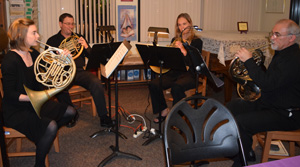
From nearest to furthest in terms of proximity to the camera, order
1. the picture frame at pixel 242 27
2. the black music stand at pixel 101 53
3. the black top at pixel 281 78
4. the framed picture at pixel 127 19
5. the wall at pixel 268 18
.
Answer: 1. the black top at pixel 281 78
2. the black music stand at pixel 101 53
3. the picture frame at pixel 242 27
4. the framed picture at pixel 127 19
5. the wall at pixel 268 18

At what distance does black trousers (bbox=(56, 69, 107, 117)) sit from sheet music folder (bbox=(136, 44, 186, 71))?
2.47ft

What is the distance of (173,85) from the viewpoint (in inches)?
139

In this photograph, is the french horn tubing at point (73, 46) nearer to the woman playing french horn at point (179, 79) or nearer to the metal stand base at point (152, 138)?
the woman playing french horn at point (179, 79)

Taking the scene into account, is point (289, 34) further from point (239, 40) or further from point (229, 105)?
point (239, 40)

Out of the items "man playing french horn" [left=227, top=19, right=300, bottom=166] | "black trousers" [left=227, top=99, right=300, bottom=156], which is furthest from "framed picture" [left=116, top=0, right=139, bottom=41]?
"black trousers" [left=227, top=99, right=300, bottom=156]

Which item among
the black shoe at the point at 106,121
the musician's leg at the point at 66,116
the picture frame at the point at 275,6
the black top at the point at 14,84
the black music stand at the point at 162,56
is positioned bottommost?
the black shoe at the point at 106,121

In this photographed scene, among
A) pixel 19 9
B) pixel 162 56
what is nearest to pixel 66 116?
pixel 162 56

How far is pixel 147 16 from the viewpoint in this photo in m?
5.30

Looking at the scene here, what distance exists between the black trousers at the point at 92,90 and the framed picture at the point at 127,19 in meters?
1.60

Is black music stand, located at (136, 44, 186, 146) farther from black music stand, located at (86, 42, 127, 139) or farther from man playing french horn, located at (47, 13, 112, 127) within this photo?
man playing french horn, located at (47, 13, 112, 127)

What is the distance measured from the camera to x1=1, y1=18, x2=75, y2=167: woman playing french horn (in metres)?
2.46

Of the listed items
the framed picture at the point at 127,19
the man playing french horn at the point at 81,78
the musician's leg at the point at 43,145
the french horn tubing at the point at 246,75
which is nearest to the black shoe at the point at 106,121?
the man playing french horn at the point at 81,78

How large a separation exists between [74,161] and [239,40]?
262cm

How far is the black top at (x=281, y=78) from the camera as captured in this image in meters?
2.37
